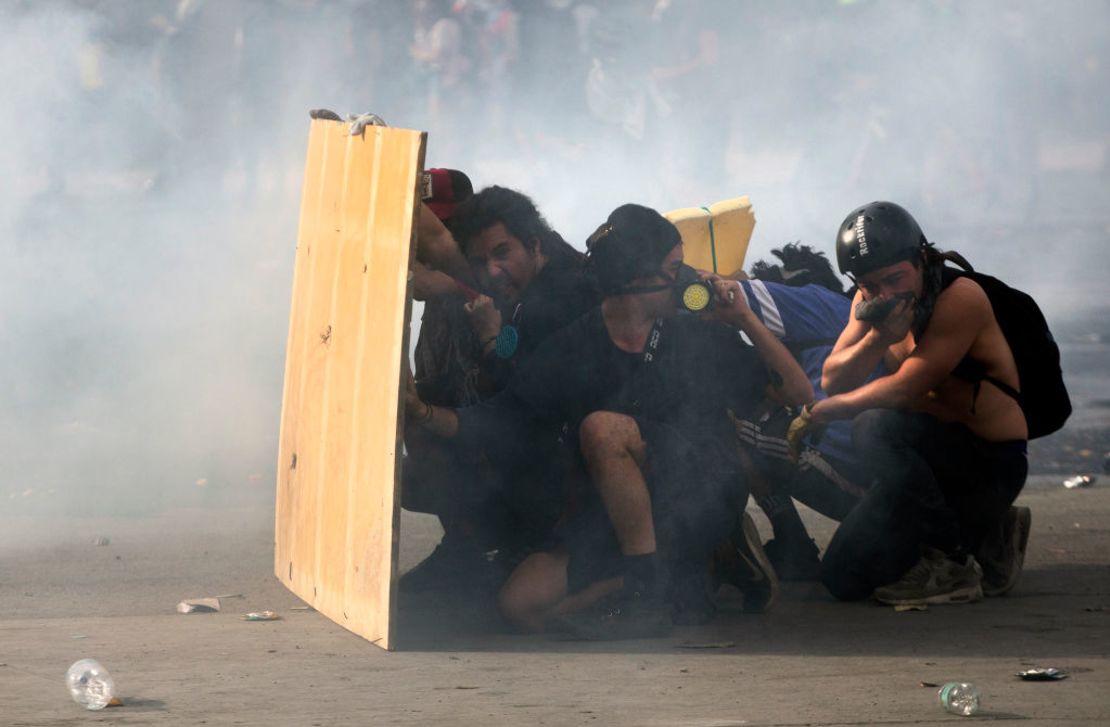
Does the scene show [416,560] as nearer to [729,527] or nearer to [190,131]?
[729,527]

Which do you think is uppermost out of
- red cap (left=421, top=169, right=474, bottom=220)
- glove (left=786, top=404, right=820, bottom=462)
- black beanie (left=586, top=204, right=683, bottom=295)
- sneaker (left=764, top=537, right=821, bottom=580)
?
red cap (left=421, top=169, right=474, bottom=220)

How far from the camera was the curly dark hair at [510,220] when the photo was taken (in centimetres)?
466

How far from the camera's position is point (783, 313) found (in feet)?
16.0

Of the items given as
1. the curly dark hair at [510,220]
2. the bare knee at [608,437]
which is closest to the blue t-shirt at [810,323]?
the curly dark hair at [510,220]

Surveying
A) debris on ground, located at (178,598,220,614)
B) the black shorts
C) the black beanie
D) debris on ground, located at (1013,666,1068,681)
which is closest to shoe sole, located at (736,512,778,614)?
the black shorts

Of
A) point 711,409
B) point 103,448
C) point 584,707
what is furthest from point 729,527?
point 103,448

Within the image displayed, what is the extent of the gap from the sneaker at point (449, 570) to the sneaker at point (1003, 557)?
4.98ft

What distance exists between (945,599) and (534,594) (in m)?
1.25

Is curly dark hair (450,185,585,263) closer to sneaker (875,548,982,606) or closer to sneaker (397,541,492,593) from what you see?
sneaker (397,541,492,593)

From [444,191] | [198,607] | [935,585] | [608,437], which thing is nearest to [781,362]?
[608,437]

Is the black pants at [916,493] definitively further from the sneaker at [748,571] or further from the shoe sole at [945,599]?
the sneaker at [748,571]

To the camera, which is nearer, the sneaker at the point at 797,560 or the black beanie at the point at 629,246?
the black beanie at the point at 629,246

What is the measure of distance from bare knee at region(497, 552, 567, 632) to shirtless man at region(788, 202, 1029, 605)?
884 millimetres

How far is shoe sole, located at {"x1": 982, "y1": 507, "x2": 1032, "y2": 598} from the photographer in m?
4.66
